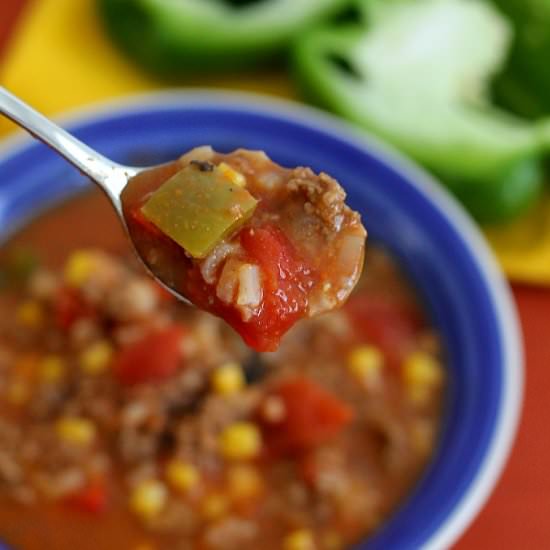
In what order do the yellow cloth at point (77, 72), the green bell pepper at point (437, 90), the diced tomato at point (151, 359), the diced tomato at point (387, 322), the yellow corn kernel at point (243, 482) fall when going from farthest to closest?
the yellow cloth at point (77, 72) < the green bell pepper at point (437, 90) < the diced tomato at point (387, 322) < the diced tomato at point (151, 359) < the yellow corn kernel at point (243, 482)

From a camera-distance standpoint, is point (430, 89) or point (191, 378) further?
point (430, 89)

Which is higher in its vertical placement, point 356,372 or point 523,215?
point 523,215

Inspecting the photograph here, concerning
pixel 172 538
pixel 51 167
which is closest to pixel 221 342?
pixel 172 538

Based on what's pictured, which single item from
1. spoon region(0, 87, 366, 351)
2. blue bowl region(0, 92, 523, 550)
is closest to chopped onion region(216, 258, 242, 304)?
spoon region(0, 87, 366, 351)

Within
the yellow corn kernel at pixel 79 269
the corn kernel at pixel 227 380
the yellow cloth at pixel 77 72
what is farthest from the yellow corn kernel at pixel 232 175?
the yellow cloth at pixel 77 72

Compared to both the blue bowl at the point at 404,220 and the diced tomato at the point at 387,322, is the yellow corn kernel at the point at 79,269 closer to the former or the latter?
the blue bowl at the point at 404,220

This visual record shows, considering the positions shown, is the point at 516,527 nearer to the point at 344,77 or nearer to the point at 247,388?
the point at 247,388

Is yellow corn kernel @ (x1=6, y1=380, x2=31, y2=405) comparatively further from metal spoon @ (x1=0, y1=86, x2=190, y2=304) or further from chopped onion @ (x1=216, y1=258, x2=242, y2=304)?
chopped onion @ (x1=216, y1=258, x2=242, y2=304)
